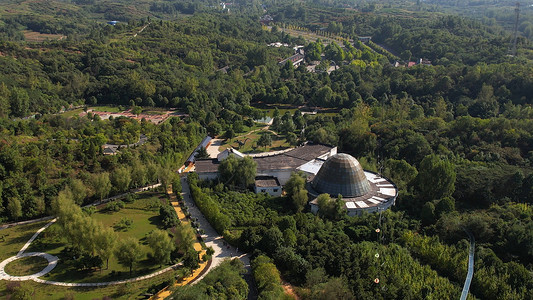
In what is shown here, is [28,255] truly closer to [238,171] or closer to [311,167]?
[238,171]

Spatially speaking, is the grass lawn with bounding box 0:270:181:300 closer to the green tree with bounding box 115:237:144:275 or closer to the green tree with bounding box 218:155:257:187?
the green tree with bounding box 115:237:144:275

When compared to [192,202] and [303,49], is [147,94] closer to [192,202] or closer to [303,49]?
[192,202]

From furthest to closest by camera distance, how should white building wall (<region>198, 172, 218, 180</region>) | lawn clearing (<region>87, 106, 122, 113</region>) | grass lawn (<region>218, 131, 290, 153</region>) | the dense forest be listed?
lawn clearing (<region>87, 106, 122, 113</region>)
grass lawn (<region>218, 131, 290, 153</region>)
white building wall (<region>198, 172, 218, 180</region>)
the dense forest

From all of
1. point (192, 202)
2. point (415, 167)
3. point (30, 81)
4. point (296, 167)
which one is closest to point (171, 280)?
point (192, 202)

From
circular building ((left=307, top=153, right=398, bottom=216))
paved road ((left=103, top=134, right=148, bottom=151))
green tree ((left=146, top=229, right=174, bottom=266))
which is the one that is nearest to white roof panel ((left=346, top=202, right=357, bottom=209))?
circular building ((left=307, top=153, right=398, bottom=216))

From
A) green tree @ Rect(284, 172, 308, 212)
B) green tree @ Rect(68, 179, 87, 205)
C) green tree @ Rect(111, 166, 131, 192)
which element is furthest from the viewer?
green tree @ Rect(111, 166, 131, 192)

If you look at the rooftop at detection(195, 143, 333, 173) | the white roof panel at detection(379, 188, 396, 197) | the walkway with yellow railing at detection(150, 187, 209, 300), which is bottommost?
the walkway with yellow railing at detection(150, 187, 209, 300)

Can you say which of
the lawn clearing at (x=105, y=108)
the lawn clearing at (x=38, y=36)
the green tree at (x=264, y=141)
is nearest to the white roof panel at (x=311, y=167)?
the green tree at (x=264, y=141)
